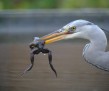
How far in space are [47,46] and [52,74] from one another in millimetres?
3718

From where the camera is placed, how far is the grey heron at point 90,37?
277 inches

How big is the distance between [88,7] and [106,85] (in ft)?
20.4

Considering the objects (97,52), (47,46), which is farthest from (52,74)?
(47,46)

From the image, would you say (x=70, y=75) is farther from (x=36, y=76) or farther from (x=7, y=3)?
(x=7, y=3)

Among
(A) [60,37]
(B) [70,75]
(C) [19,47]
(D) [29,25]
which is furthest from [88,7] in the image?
(A) [60,37]

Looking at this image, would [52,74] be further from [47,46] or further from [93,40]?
[47,46]

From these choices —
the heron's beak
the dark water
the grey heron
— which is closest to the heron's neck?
the grey heron

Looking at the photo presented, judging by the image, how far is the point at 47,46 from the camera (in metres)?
12.2

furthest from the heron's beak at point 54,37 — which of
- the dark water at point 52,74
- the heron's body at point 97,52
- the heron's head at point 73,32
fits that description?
the dark water at point 52,74

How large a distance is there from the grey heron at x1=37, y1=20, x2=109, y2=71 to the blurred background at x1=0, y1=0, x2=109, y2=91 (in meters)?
0.29

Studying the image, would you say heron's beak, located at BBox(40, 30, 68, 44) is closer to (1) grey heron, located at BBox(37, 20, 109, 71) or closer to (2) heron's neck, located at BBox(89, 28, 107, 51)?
(1) grey heron, located at BBox(37, 20, 109, 71)

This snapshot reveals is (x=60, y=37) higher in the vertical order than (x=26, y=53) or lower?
higher

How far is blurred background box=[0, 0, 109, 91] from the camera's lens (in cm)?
759

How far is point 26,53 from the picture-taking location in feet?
36.2
